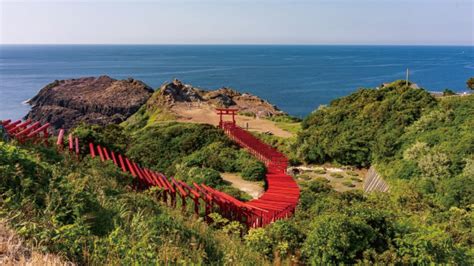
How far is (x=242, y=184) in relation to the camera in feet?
59.1

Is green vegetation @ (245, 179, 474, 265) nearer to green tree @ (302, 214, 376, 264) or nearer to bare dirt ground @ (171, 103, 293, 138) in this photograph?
green tree @ (302, 214, 376, 264)

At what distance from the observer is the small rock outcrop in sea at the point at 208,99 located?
4322cm

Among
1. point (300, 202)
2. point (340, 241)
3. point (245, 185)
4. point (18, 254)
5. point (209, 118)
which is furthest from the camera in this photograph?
point (209, 118)

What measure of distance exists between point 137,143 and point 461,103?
62.7 feet

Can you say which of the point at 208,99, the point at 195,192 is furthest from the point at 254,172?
the point at 208,99

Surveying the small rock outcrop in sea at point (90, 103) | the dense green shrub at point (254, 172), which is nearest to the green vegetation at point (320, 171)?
the dense green shrub at point (254, 172)

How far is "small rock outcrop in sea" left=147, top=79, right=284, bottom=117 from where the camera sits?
142 feet

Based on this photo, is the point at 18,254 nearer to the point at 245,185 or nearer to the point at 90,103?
the point at 245,185

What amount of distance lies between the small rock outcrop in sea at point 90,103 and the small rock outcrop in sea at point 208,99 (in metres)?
14.3

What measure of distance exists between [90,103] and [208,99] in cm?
2705

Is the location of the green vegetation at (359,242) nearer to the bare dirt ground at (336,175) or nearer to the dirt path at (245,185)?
the dirt path at (245,185)

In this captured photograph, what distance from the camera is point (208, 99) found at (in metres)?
48.5

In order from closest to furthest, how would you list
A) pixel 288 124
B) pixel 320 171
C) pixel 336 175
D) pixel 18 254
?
pixel 18 254, pixel 336 175, pixel 320 171, pixel 288 124

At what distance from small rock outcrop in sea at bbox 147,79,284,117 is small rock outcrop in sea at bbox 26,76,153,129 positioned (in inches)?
565
